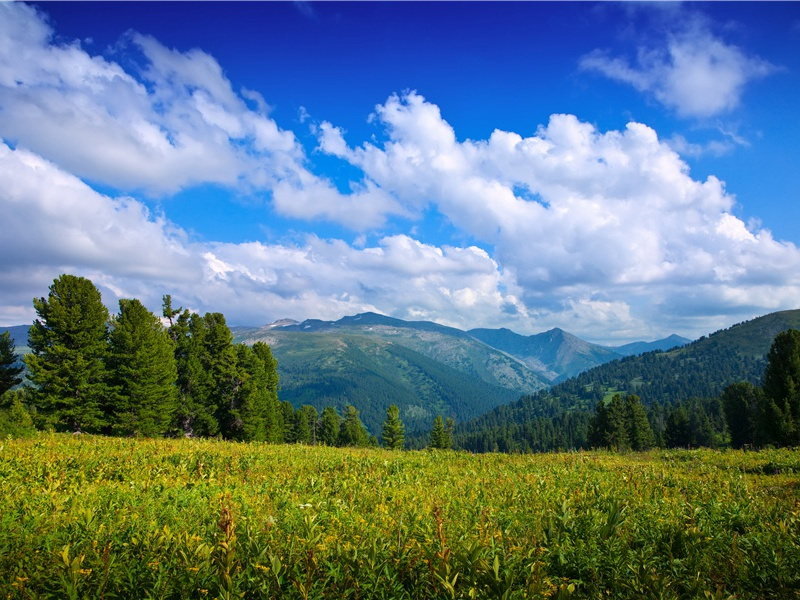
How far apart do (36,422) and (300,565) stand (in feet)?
108

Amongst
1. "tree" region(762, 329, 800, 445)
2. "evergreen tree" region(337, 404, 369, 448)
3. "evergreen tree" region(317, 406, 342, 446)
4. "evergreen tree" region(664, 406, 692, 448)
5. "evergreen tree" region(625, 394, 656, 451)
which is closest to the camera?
"tree" region(762, 329, 800, 445)

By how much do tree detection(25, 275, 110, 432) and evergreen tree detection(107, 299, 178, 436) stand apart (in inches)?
50.4

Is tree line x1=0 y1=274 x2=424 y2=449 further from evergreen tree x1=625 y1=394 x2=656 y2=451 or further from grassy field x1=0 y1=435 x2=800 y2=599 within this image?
evergreen tree x1=625 y1=394 x2=656 y2=451

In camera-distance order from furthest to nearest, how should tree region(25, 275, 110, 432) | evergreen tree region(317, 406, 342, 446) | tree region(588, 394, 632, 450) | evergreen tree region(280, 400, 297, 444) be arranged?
evergreen tree region(317, 406, 342, 446), evergreen tree region(280, 400, 297, 444), tree region(588, 394, 632, 450), tree region(25, 275, 110, 432)

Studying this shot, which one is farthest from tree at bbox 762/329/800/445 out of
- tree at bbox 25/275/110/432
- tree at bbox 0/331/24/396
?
tree at bbox 0/331/24/396

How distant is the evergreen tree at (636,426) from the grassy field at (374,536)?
2721 inches

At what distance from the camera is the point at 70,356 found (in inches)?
1104

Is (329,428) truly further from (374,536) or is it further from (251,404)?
(374,536)

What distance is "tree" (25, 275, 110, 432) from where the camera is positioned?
2730cm

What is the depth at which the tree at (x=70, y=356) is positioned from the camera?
27297 mm

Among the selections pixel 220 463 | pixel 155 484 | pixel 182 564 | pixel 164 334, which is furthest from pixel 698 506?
pixel 164 334

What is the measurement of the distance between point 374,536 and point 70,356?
31.9m

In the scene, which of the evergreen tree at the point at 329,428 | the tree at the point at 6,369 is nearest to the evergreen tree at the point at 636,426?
the evergreen tree at the point at 329,428

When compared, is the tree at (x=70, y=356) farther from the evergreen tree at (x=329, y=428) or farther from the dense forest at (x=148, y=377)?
the evergreen tree at (x=329, y=428)
